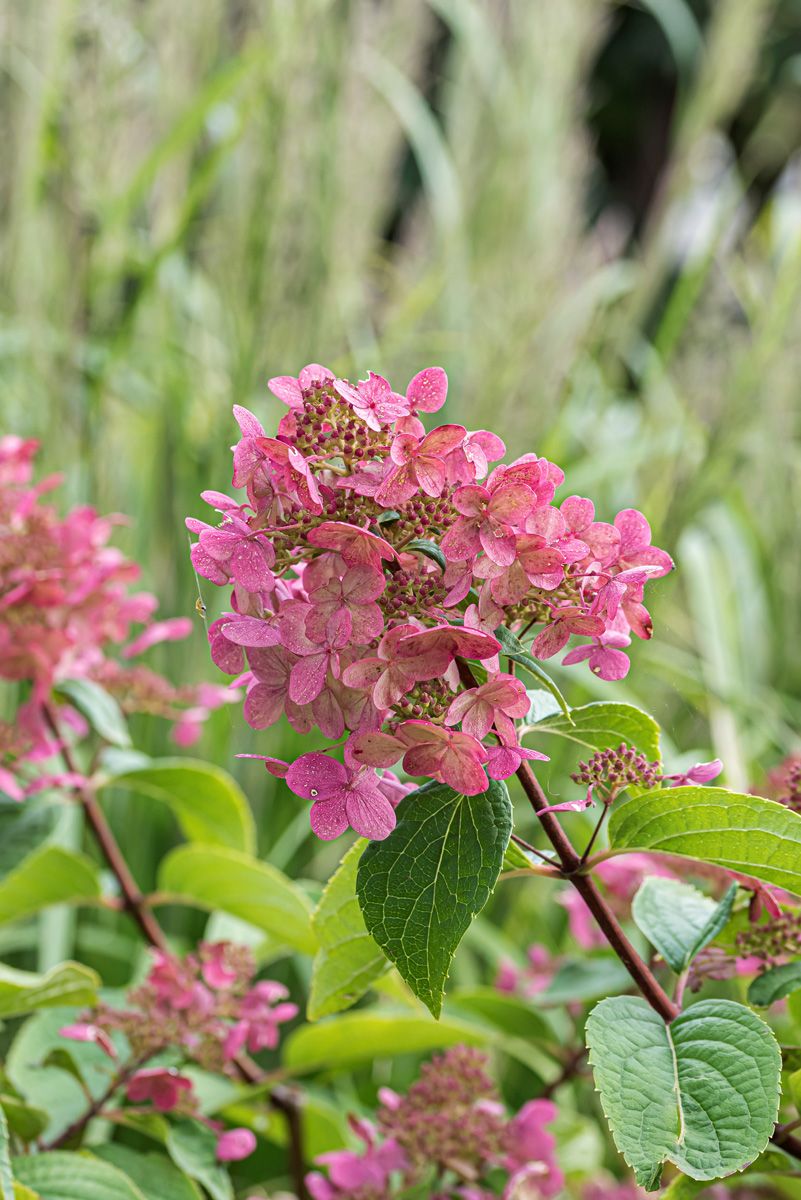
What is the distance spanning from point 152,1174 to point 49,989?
10 centimetres

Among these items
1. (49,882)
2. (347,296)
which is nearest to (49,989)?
(49,882)

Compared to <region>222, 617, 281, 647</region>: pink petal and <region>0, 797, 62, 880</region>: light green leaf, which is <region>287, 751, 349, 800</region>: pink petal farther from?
<region>0, 797, 62, 880</region>: light green leaf

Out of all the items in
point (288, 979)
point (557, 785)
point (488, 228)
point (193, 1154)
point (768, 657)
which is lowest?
point (193, 1154)

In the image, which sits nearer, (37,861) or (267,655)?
(267,655)

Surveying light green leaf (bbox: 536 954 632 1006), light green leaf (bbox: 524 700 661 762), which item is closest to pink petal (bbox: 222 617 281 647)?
light green leaf (bbox: 524 700 661 762)

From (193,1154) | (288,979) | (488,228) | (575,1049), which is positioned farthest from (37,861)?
(488,228)

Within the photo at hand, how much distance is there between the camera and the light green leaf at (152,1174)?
500mm

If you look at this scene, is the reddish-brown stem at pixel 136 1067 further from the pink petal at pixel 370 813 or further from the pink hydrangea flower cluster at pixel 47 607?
the pink petal at pixel 370 813

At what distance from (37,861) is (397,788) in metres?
0.32

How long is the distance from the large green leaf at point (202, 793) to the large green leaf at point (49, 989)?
0.17 meters

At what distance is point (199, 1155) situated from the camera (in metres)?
0.52

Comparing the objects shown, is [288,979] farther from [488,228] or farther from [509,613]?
[488,228]

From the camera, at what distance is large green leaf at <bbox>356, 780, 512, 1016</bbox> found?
0.35 meters

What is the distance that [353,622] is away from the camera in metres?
0.34
